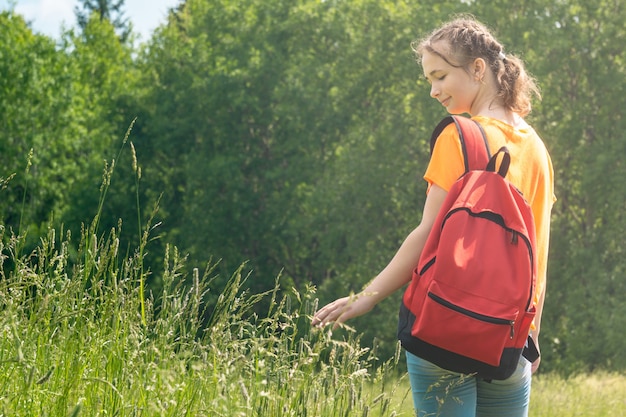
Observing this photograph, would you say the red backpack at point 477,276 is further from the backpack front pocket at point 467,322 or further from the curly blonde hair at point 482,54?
the curly blonde hair at point 482,54

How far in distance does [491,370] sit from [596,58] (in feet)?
71.2

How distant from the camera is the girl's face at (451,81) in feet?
8.55

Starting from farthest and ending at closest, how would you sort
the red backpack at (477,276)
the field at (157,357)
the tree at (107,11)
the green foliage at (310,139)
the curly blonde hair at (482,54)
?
the tree at (107,11), the green foliage at (310,139), the curly blonde hair at (482,54), the field at (157,357), the red backpack at (477,276)

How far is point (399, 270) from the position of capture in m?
2.49

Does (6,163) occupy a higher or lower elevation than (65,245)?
lower

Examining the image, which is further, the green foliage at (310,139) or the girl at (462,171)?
the green foliage at (310,139)

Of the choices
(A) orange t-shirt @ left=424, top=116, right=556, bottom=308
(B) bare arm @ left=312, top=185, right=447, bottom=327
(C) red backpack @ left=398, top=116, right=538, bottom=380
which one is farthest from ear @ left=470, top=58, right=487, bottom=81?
(B) bare arm @ left=312, top=185, right=447, bottom=327

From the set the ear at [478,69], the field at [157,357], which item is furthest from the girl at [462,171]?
the field at [157,357]

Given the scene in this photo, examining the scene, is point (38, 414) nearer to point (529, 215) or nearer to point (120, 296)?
point (120, 296)

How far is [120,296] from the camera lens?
9.28ft

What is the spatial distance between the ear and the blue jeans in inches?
30.0

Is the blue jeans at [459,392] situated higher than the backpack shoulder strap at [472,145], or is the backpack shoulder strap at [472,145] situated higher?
the backpack shoulder strap at [472,145]

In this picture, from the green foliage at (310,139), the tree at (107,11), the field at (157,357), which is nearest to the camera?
the field at (157,357)

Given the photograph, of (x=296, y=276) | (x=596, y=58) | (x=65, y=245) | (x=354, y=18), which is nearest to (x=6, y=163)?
(x=296, y=276)
